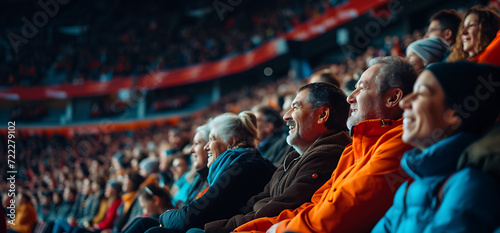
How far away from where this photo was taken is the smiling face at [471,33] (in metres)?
2.32

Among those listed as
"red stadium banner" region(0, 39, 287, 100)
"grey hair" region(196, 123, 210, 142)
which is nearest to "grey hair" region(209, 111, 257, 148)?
"grey hair" region(196, 123, 210, 142)

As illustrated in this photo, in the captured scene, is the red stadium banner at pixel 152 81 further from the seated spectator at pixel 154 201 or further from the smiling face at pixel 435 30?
the smiling face at pixel 435 30

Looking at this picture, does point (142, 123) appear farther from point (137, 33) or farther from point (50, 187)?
point (50, 187)

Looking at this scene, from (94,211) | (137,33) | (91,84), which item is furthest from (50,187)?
(137,33)

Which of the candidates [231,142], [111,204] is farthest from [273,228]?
[111,204]

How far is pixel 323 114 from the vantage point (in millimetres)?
2100

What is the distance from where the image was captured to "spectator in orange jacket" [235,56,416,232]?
1.46m

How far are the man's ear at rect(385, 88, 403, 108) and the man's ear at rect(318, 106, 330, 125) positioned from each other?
42 centimetres

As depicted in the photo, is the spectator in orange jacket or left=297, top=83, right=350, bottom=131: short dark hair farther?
left=297, top=83, right=350, bottom=131: short dark hair

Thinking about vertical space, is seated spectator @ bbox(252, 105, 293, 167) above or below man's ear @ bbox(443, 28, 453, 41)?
below

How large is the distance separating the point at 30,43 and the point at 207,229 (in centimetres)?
2346

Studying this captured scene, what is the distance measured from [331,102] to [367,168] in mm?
682

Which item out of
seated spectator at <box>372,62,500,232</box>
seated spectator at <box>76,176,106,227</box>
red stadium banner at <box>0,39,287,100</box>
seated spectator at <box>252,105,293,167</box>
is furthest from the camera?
red stadium banner at <box>0,39,287,100</box>

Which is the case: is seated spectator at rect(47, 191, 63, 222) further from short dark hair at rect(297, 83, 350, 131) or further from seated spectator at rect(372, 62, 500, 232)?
seated spectator at rect(372, 62, 500, 232)
